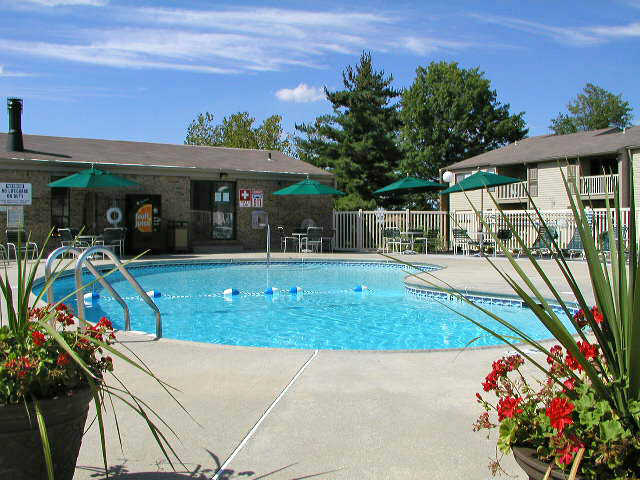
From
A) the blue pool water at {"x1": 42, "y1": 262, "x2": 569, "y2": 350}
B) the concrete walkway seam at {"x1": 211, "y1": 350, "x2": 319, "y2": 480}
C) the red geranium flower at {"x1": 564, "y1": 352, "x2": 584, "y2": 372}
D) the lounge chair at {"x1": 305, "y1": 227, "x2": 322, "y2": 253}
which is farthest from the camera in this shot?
the lounge chair at {"x1": 305, "y1": 227, "x2": 322, "y2": 253}

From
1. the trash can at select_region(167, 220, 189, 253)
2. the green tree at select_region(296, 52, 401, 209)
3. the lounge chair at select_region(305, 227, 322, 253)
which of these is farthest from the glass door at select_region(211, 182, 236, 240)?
the green tree at select_region(296, 52, 401, 209)

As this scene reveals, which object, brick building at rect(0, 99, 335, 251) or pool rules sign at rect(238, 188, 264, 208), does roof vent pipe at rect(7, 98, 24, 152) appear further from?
pool rules sign at rect(238, 188, 264, 208)

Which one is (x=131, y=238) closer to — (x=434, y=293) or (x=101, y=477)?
(x=434, y=293)

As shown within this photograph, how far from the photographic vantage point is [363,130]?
35625mm

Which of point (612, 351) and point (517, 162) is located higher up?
point (517, 162)

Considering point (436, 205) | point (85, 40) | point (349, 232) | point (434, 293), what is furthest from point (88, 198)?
point (436, 205)

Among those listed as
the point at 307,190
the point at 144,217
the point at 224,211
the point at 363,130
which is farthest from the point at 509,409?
the point at 363,130

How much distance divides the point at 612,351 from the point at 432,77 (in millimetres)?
Result: 47243

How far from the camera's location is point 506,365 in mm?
2244

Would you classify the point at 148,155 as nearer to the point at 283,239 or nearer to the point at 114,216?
the point at 114,216

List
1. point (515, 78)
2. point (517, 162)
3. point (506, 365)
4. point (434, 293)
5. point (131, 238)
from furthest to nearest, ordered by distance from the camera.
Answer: point (515, 78) → point (517, 162) → point (131, 238) → point (434, 293) → point (506, 365)

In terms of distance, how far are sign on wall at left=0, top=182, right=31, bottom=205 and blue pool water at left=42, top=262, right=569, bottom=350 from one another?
450cm

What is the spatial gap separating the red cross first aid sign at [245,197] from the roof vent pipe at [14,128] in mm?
6709

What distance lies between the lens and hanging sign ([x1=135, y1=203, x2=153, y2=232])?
57.1 ft
